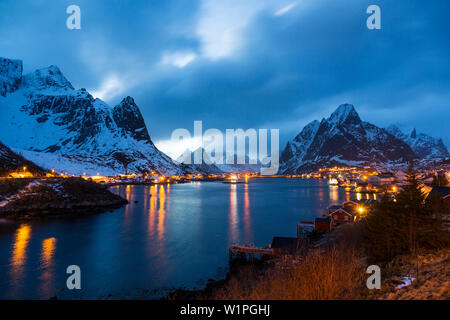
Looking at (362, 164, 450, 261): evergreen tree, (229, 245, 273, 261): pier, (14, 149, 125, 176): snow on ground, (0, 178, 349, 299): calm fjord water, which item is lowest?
(0, 178, 349, 299): calm fjord water

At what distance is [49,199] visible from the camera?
58938 millimetres

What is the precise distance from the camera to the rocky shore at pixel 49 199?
177ft

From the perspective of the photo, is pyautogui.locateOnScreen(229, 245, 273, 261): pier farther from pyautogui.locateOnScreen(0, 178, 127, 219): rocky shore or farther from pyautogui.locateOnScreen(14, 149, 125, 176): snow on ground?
pyautogui.locateOnScreen(14, 149, 125, 176): snow on ground

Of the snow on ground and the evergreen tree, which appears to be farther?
the snow on ground

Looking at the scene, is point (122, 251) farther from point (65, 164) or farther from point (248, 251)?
point (65, 164)

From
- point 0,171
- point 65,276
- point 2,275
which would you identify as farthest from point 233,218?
point 0,171

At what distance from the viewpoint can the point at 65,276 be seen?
2275 centimetres

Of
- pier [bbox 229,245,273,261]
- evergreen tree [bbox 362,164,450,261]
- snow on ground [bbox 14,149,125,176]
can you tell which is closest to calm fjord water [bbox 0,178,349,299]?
pier [bbox 229,245,273,261]

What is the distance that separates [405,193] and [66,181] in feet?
255

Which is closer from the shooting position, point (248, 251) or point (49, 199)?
point (248, 251)

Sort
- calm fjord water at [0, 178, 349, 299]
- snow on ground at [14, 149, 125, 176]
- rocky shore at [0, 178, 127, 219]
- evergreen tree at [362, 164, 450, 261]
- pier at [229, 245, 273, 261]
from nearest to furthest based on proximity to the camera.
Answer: evergreen tree at [362, 164, 450, 261], calm fjord water at [0, 178, 349, 299], pier at [229, 245, 273, 261], rocky shore at [0, 178, 127, 219], snow on ground at [14, 149, 125, 176]

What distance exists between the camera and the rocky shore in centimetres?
5400

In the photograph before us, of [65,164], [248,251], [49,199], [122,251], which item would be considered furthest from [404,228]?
[65,164]
